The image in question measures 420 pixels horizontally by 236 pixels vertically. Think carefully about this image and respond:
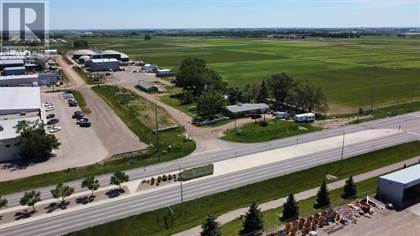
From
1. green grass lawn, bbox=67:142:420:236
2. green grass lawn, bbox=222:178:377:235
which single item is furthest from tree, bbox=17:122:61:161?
green grass lawn, bbox=222:178:377:235

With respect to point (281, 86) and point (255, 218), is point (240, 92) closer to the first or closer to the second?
point (281, 86)

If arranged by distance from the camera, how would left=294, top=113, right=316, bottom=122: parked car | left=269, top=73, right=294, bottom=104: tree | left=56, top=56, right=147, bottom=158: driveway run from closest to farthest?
left=56, top=56, right=147, bottom=158: driveway < left=294, top=113, right=316, bottom=122: parked car < left=269, top=73, right=294, bottom=104: tree

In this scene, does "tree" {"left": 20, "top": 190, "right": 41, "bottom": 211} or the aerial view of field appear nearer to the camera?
"tree" {"left": 20, "top": 190, "right": 41, "bottom": 211}

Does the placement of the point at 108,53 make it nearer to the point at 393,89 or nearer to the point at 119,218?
the point at 393,89

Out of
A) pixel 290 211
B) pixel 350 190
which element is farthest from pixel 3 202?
pixel 350 190

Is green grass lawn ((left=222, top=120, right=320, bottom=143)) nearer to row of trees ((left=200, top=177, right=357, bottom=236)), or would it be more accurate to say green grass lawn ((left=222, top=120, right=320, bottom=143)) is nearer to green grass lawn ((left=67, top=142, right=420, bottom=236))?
green grass lawn ((left=67, top=142, right=420, bottom=236))

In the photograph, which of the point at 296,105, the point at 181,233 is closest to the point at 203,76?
the point at 296,105

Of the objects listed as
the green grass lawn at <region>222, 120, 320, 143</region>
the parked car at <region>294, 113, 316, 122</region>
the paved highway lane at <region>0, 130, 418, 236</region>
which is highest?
the parked car at <region>294, 113, 316, 122</region>

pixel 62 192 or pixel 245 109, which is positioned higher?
pixel 245 109
